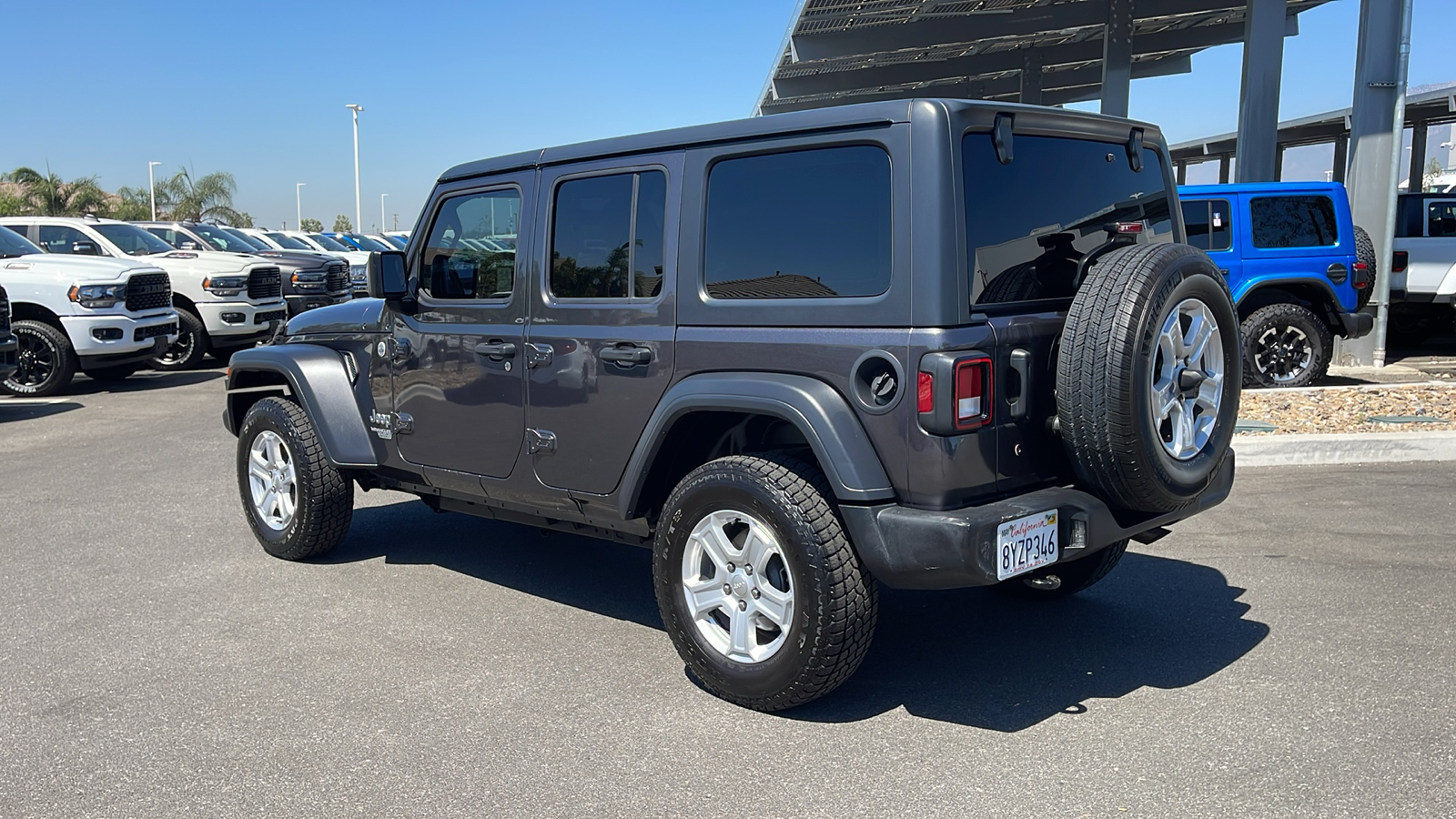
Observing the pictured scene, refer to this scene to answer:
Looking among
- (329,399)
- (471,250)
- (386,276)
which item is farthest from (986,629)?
(329,399)

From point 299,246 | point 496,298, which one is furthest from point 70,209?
point 496,298

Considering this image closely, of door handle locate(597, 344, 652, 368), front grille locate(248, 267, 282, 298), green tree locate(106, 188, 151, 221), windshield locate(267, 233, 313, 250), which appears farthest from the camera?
green tree locate(106, 188, 151, 221)

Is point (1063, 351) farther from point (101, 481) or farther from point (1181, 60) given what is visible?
point (1181, 60)

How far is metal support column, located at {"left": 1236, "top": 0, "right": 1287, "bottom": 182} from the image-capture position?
15445 millimetres

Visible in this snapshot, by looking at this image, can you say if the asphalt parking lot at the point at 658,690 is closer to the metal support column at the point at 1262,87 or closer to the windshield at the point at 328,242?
the metal support column at the point at 1262,87

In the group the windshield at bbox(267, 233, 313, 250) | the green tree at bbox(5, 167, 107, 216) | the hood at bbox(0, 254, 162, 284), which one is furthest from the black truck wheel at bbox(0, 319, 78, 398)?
the green tree at bbox(5, 167, 107, 216)

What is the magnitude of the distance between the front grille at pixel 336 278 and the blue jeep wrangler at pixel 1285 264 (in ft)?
42.3

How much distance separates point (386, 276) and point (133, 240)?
1303 cm

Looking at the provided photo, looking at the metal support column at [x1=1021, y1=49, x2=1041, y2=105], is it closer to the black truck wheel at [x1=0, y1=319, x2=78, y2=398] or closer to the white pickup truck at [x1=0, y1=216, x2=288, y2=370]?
the white pickup truck at [x1=0, y1=216, x2=288, y2=370]

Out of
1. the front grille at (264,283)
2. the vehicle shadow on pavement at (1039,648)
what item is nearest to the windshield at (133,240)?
the front grille at (264,283)

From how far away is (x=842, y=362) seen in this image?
12.4ft

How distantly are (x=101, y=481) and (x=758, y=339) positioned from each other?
20.4 ft

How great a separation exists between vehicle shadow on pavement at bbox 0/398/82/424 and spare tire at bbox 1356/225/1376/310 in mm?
12648

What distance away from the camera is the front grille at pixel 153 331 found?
44.1ft
